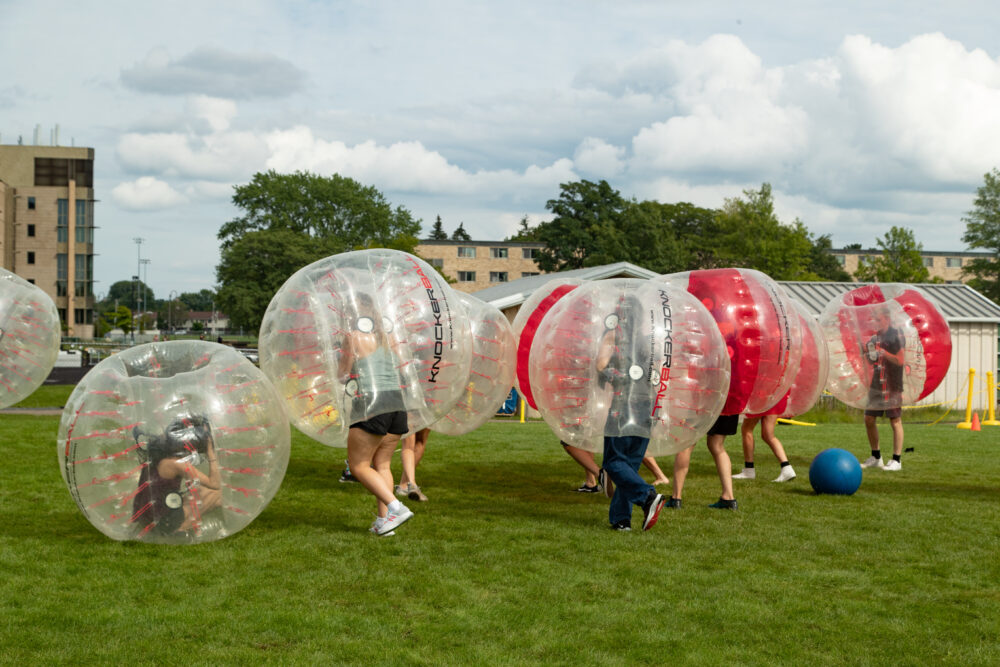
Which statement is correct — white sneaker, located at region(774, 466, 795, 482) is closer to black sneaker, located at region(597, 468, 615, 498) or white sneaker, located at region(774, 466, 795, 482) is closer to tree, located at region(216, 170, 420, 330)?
black sneaker, located at region(597, 468, 615, 498)

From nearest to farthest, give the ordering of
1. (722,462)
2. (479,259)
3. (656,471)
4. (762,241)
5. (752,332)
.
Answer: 1. (752,332)
2. (722,462)
3. (656,471)
4. (762,241)
5. (479,259)

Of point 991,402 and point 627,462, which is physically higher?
point 627,462

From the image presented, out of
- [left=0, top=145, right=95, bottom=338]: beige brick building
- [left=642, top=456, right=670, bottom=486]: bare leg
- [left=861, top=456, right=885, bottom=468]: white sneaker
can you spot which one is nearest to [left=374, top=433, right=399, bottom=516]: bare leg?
[left=642, top=456, right=670, bottom=486]: bare leg

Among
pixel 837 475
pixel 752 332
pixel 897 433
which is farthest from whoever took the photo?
pixel 897 433

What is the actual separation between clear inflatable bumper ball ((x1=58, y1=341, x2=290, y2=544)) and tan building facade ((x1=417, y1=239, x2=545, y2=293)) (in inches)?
3057

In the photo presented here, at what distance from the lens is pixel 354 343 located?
6949mm

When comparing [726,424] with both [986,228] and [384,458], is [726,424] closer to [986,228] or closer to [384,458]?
[384,458]

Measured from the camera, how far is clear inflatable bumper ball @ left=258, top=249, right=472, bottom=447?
6992mm

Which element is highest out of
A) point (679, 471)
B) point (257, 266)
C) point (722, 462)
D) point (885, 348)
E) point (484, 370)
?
point (257, 266)

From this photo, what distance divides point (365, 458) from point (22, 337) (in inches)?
243

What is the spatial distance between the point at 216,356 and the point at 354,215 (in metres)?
62.1

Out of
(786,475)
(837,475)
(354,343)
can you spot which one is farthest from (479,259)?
(354,343)

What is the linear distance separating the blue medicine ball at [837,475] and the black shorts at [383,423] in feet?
17.3

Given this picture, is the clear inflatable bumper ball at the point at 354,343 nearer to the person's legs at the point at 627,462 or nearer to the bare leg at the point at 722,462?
the person's legs at the point at 627,462
